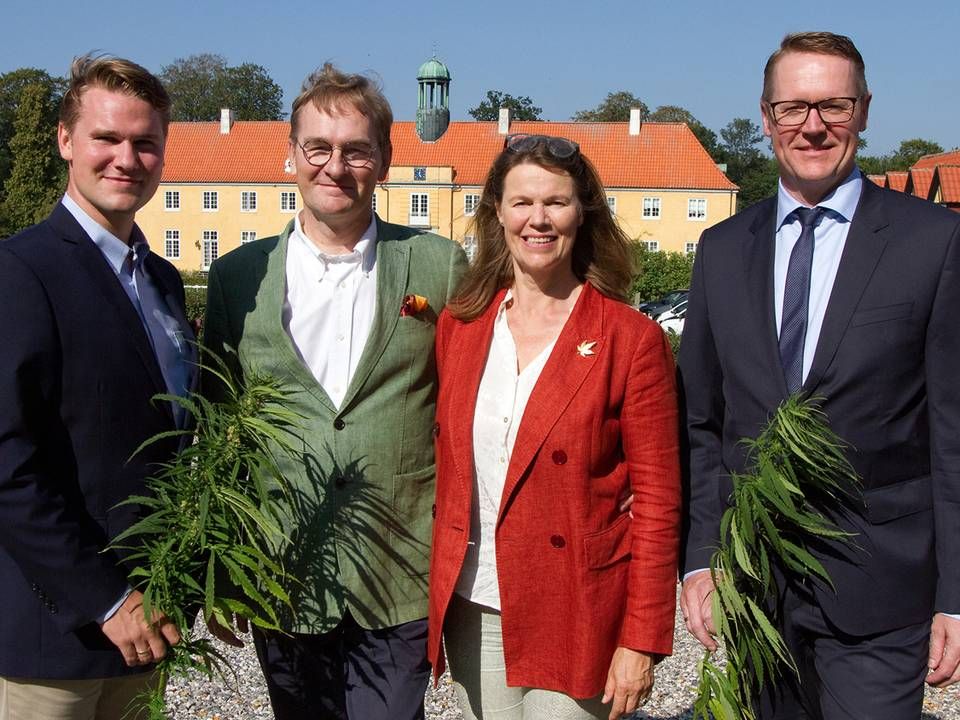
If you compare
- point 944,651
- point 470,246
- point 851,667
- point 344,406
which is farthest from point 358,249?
point 944,651

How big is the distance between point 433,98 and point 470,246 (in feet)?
266

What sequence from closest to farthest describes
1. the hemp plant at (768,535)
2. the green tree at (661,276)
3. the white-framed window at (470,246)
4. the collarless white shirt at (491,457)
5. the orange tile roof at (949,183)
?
the hemp plant at (768,535)
the collarless white shirt at (491,457)
the white-framed window at (470,246)
the orange tile roof at (949,183)
the green tree at (661,276)

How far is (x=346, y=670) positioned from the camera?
14.5 feet

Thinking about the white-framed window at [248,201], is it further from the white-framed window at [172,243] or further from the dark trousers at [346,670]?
the dark trousers at [346,670]

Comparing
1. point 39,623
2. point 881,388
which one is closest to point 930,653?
point 881,388

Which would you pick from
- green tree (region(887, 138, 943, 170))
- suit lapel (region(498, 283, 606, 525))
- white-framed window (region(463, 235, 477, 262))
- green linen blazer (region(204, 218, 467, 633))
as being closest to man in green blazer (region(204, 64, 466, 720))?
green linen blazer (region(204, 218, 467, 633))

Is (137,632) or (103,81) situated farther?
(103,81)

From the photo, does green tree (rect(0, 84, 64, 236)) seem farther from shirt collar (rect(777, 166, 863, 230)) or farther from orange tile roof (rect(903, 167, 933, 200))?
shirt collar (rect(777, 166, 863, 230))

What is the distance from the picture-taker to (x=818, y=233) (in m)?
4.04

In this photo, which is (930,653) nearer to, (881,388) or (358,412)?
(881,388)

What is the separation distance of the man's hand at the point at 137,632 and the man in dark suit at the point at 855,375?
199 centimetres

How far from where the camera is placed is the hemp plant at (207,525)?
3590 millimetres

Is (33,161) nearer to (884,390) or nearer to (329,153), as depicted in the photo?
(329,153)

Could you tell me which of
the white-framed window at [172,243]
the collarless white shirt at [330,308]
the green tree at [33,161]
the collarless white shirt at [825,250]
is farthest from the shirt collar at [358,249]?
the white-framed window at [172,243]
